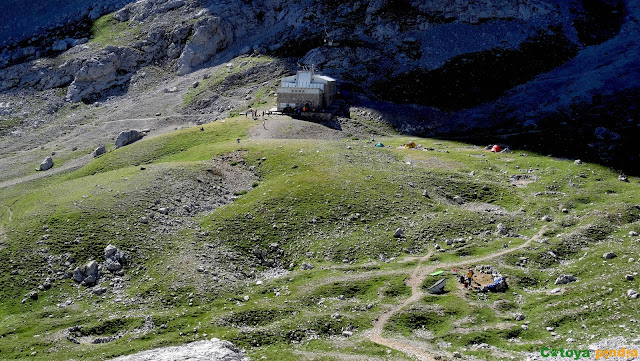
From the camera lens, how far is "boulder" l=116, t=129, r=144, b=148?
114 m

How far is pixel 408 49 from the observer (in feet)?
463

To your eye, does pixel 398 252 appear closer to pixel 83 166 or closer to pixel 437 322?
pixel 437 322

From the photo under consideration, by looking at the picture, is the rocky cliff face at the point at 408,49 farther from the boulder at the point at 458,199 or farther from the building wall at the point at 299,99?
the boulder at the point at 458,199

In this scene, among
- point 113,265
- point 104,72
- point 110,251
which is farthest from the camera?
point 104,72

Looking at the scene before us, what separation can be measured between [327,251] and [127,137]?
63203 millimetres

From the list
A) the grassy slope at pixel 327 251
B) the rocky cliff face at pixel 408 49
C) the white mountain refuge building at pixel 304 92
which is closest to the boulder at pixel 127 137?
the grassy slope at pixel 327 251

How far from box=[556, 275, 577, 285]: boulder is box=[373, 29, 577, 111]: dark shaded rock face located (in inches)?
2937

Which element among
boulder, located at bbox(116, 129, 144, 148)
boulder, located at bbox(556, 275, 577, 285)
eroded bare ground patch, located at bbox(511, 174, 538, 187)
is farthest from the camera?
boulder, located at bbox(116, 129, 144, 148)

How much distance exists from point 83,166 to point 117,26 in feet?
243

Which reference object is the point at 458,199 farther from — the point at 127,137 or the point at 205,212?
the point at 127,137

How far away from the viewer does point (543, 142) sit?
344 feet

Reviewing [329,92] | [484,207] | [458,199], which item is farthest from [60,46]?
[484,207]

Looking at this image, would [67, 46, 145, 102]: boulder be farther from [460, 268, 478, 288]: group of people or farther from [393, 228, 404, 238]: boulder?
[460, 268, 478, 288]: group of people

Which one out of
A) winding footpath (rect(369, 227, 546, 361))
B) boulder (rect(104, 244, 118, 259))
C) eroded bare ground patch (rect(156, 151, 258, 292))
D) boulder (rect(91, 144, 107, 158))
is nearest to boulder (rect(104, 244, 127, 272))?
boulder (rect(104, 244, 118, 259))
